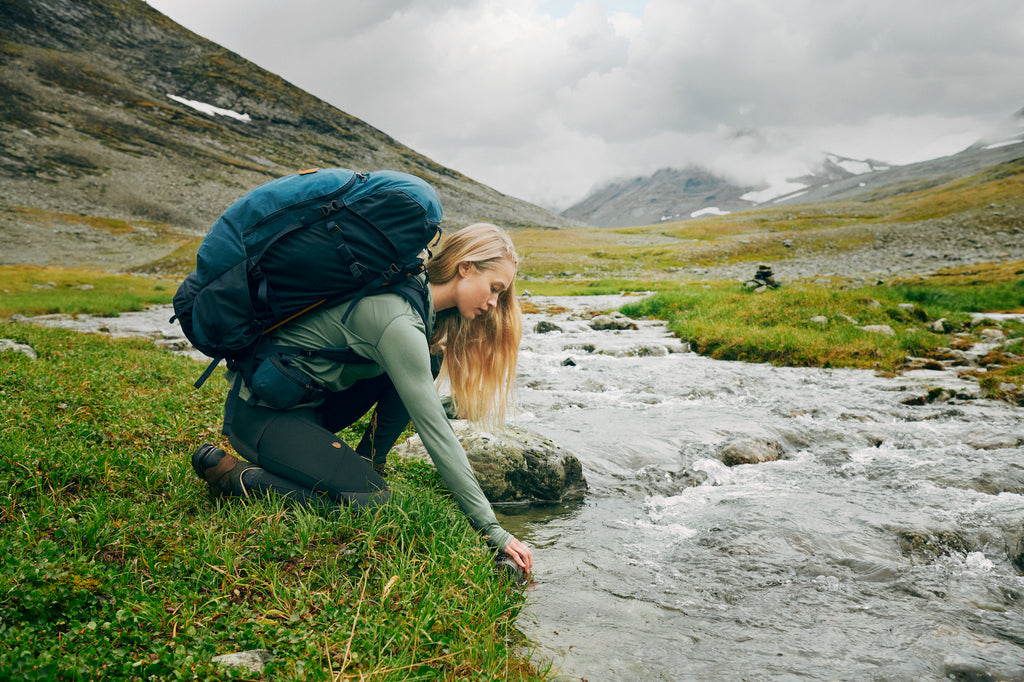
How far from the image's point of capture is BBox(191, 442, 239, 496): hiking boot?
14.3 ft

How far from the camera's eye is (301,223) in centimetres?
365

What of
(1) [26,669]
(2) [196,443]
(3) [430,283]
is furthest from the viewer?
(2) [196,443]

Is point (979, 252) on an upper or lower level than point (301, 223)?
upper

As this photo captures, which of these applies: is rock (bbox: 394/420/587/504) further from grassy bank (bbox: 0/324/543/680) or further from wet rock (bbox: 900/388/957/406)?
wet rock (bbox: 900/388/957/406)

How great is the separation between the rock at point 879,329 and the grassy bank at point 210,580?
1466 centimetres

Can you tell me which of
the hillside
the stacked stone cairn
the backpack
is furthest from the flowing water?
the hillside

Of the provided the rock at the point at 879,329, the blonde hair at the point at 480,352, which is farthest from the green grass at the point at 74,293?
the rock at the point at 879,329

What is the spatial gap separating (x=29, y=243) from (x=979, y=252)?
9628 cm

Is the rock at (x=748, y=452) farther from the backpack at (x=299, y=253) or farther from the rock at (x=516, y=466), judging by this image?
the backpack at (x=299, y=253)

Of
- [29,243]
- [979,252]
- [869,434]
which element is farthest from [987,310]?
[29,243]

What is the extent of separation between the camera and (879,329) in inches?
603

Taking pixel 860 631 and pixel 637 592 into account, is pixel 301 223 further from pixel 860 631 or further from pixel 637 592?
pixel 860 631

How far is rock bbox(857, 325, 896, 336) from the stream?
4.20m

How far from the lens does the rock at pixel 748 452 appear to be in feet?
26.5
